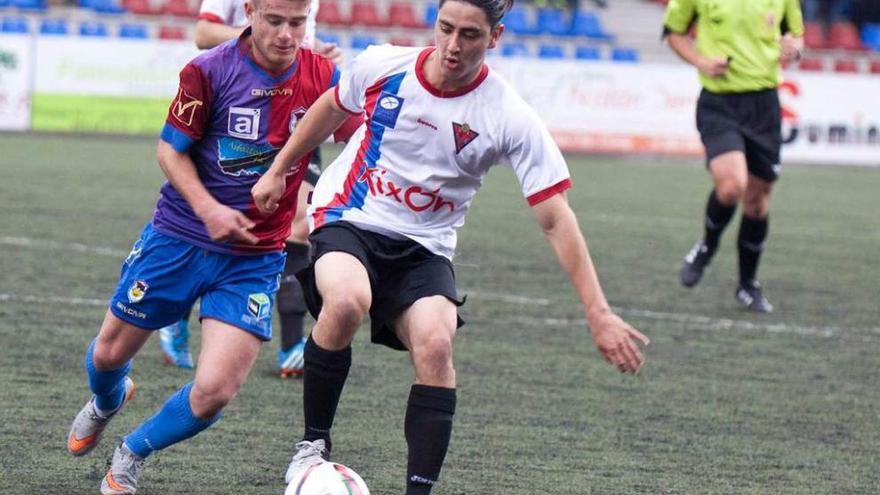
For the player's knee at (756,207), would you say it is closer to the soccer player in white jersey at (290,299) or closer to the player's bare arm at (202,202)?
the soccer player in white jersey at (290,299)

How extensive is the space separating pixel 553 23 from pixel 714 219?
740 inches

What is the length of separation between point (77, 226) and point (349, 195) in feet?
21.3

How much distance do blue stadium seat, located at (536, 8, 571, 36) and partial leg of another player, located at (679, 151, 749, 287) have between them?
59.0 feet

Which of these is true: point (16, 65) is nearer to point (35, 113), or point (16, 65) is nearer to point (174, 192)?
point (35, 113)

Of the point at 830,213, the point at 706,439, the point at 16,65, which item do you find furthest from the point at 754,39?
the point at 16,65

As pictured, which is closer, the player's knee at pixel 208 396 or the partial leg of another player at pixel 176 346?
the player's knee at pixel 208 396

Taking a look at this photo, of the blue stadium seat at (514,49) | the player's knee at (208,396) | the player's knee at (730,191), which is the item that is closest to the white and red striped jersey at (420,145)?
the player's knee at (208,396)

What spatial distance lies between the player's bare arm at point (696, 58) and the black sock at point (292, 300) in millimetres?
3213

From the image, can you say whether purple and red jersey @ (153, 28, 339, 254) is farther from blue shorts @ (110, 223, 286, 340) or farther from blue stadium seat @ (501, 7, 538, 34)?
blue stadium seat @ (501, 7, 538, 34)

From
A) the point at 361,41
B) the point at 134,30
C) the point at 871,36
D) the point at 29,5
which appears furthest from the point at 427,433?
the point at 871,36

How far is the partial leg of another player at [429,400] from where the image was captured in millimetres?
4148

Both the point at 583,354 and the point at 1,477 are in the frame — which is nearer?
the point at 1,477

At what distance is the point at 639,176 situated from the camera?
18.4m

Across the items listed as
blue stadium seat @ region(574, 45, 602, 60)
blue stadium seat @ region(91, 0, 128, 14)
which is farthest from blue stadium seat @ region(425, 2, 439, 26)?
blue stadium seat @ region(91, 0, 128, 14)
